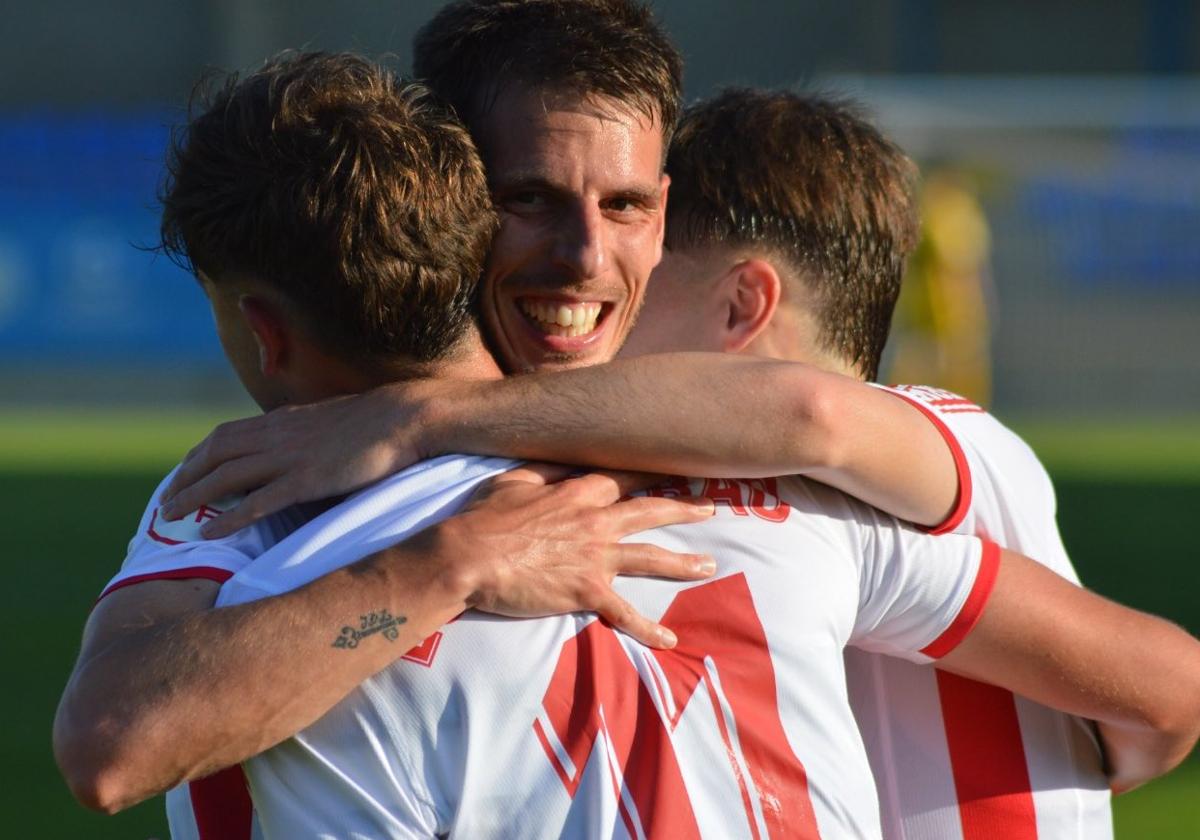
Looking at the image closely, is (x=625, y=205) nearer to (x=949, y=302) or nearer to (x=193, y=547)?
(x=193, y=547)

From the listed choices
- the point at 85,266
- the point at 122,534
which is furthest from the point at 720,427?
the point at 85,266

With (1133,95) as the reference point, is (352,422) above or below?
below

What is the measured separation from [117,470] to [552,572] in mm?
11713

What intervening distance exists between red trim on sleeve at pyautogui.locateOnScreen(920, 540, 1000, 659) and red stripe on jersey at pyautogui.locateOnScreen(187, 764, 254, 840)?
37.1 inches

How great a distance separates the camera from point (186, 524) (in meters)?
2.03

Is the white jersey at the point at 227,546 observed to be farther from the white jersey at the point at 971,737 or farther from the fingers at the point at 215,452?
the white jersey at the point at 971,737

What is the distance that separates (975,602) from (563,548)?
0.59m

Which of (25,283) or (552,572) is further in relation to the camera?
(25,283)

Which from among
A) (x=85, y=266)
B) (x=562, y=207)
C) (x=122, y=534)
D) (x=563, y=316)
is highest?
(x=85, y=266)

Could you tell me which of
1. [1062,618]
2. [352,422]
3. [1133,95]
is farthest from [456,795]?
[1133,95]

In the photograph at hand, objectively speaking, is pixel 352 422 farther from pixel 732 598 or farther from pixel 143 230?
pixel 143 230

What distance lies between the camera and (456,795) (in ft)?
5.83

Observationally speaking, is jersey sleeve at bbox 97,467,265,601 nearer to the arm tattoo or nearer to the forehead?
the arm tattoo

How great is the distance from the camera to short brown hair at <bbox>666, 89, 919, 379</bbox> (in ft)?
9.05
